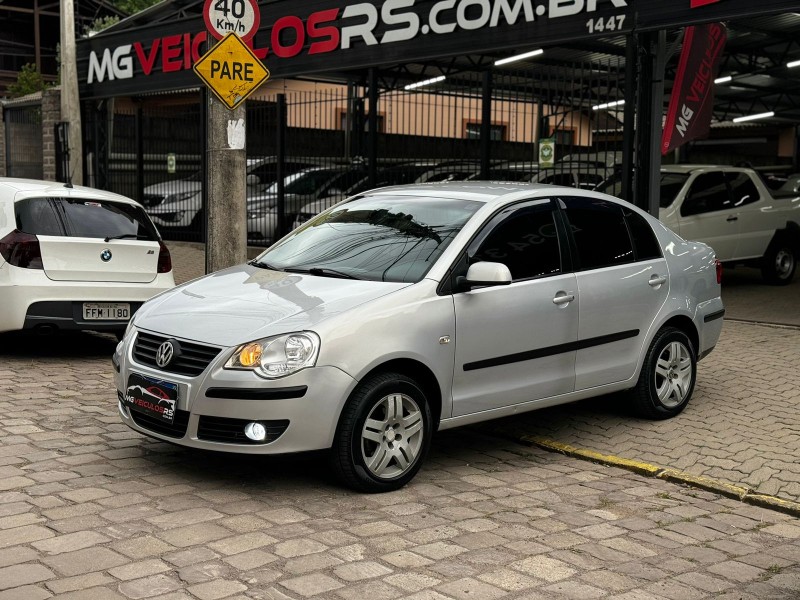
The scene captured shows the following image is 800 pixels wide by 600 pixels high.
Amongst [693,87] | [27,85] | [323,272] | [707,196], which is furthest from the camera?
[27,85]

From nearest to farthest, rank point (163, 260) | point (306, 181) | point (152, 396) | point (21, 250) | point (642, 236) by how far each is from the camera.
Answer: point (152, 396) → point (642, 236) → point (21, 250) → point (163, 260) → point (306, 181)

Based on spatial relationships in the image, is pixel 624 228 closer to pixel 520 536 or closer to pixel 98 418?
pixel 520 536

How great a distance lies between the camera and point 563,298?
20.6 ft

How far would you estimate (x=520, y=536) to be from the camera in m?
4.86

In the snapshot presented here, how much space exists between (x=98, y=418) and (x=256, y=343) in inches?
88.1

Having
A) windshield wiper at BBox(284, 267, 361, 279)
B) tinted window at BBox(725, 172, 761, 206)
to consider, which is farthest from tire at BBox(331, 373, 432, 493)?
tinted window at BBox(725, 172, 761, 206)

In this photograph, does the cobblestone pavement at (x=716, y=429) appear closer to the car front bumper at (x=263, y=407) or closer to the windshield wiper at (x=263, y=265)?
the windshield wiper at (x=263, y=265)

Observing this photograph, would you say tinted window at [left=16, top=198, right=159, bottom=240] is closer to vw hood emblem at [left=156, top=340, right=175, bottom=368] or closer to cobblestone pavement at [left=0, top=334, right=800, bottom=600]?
cobblestone pavement at [left=0, top=334, right=800, bottom=600]

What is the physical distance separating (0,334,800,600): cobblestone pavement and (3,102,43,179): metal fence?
1960cm

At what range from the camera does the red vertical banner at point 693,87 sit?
12.3m

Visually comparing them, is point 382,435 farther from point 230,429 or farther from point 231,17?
point 231,17

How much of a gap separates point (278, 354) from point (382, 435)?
709 mm

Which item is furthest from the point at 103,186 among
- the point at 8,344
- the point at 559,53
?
the point at 8,344

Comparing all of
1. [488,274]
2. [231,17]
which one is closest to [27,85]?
[231,17]
